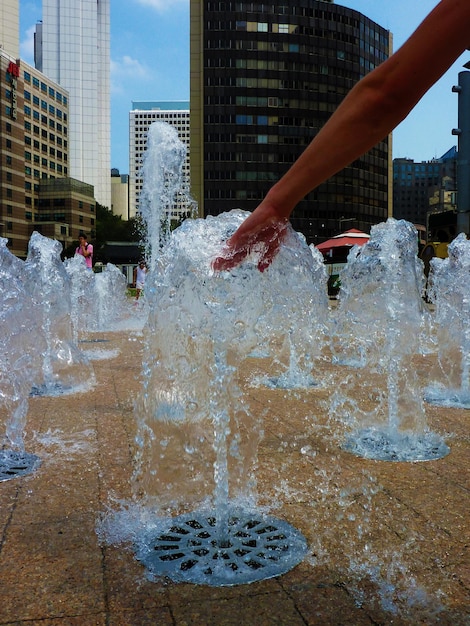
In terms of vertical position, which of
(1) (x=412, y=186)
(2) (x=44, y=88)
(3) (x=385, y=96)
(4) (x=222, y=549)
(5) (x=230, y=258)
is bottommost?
(4) (x=222, y=549)

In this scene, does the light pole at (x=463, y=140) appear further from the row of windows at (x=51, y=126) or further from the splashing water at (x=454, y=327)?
the row of windows at (x=51, y=126)

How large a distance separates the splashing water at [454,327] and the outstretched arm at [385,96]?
5825mm

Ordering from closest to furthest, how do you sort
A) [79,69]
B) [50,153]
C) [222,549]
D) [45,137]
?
[222,549]
[45,137]
[50,153]
[79,69]

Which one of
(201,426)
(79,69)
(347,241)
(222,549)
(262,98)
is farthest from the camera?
(79,69)

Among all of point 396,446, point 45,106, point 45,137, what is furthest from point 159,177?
point 45,106

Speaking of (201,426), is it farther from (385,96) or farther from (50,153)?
(50,153)

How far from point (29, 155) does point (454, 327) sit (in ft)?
341

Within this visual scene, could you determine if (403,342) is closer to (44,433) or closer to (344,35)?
(44,433)

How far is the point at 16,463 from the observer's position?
4160 millimetres

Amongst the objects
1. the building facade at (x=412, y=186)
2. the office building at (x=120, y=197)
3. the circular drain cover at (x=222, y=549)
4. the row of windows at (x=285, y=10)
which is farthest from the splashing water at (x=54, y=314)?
the office building at (x=120, y=197)

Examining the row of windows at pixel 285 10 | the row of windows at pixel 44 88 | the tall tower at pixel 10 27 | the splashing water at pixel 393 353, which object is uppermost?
the tall tower at pixel 10 27

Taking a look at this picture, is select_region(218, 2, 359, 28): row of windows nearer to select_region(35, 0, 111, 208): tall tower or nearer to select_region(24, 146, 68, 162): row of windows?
select_region(24, 146, 68, 162): row of windows

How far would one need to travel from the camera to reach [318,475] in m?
3.89

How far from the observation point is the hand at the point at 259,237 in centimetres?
147
